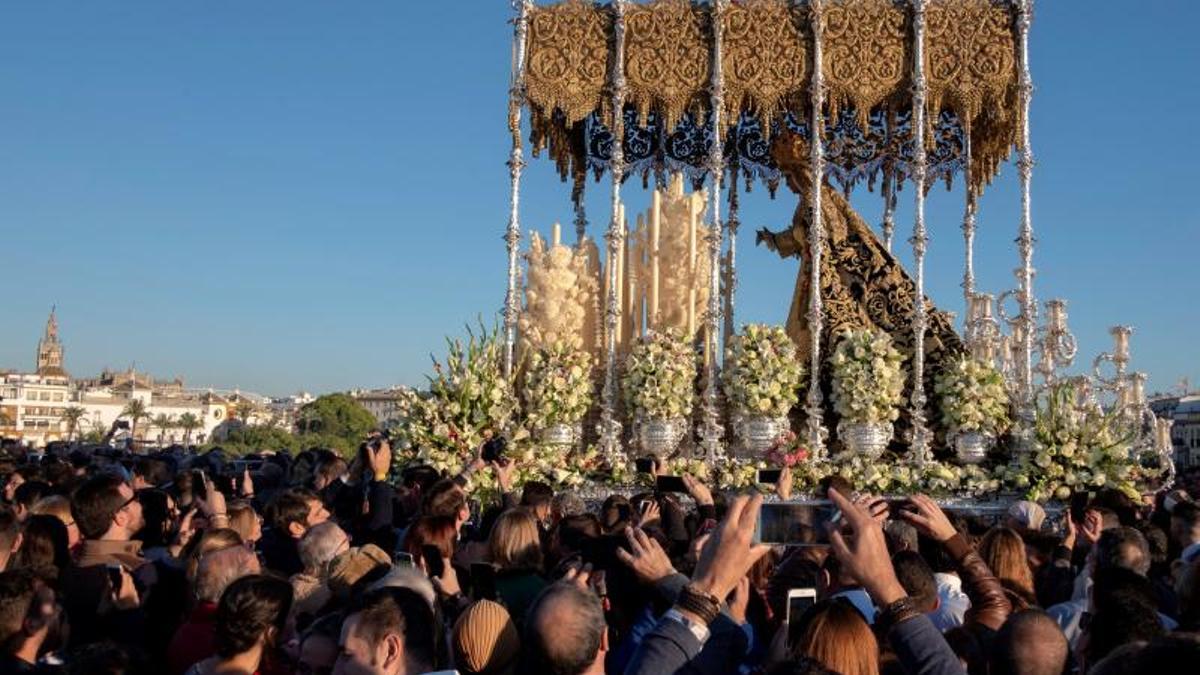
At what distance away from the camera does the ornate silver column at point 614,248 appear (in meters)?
18.0

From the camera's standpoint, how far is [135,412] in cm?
12094

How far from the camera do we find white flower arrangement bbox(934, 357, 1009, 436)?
1706cm

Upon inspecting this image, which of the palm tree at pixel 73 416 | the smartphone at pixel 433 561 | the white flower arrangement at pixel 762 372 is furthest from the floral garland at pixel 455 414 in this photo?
the palm tree at pixel 73 416

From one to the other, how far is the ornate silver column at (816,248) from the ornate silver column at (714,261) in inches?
56.0

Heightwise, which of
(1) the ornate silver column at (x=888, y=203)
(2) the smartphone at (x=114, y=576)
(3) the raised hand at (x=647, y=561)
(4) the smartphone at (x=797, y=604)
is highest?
(1) the ornate silver column at (x=888, y=203)

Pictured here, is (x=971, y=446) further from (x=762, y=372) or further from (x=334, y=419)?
(x=334, y=419)

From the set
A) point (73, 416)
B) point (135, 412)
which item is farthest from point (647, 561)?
point (135, 412)

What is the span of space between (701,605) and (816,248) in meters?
14.7

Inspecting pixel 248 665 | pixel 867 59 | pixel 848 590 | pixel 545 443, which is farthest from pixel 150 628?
pixel 867 59

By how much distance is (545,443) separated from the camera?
17.3 metres

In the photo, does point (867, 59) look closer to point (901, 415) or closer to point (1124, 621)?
point (901, 415)

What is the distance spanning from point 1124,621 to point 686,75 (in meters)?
15.1

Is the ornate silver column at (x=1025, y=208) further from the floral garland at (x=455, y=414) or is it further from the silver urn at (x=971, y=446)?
the floral garland at (x=455, y=414)

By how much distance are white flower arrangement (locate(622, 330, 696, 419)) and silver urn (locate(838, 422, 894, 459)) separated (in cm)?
245
